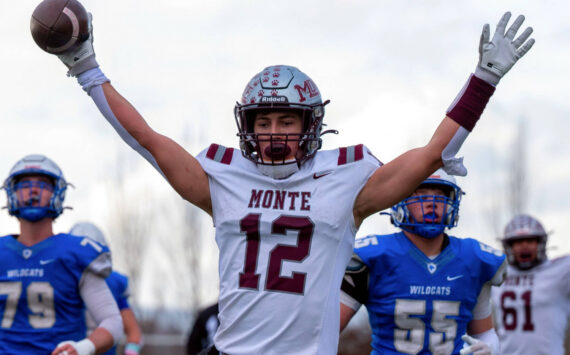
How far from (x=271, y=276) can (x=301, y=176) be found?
0.46 metres

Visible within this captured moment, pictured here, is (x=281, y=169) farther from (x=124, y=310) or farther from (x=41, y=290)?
(x=124, y=310)

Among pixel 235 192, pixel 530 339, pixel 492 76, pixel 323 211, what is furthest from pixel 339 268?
pixel 530 339

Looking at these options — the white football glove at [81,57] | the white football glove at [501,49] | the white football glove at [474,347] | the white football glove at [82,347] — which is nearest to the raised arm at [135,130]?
the white football glove at [81,57]

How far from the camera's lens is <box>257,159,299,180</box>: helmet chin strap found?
393 centimetres

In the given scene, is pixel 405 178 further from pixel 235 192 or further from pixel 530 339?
pixel 530 339

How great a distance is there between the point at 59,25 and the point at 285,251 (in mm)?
1341

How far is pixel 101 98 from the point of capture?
154 inches

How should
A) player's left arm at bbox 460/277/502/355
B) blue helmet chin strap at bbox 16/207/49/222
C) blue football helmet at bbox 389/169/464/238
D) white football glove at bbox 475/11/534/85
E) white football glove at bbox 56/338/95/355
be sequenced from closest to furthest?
white football glove at bbox 475/11/534/85, blue football helmet at bbox 389/169/464/238, player's left arm at bbox 460/277/502/355, white football glove at bbox 56/338/95/355, blue helmet chin strap at bbox 16/207/49/222

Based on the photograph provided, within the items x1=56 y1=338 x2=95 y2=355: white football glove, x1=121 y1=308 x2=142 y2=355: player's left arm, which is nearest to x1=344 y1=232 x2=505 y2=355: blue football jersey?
x1=56 y1=338 x2=95 y2=355: white football glove

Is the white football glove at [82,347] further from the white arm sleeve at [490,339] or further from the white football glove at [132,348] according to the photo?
the white football glove at [132,348]

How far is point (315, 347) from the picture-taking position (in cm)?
373

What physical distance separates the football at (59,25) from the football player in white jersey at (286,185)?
64 millimetres

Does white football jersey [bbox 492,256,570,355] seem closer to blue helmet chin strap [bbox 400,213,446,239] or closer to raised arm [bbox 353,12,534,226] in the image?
blue helmet chin strap [bbox 400,213,446,239]

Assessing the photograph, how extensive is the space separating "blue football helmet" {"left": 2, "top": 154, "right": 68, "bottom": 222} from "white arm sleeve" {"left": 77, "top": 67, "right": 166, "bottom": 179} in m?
2.25
